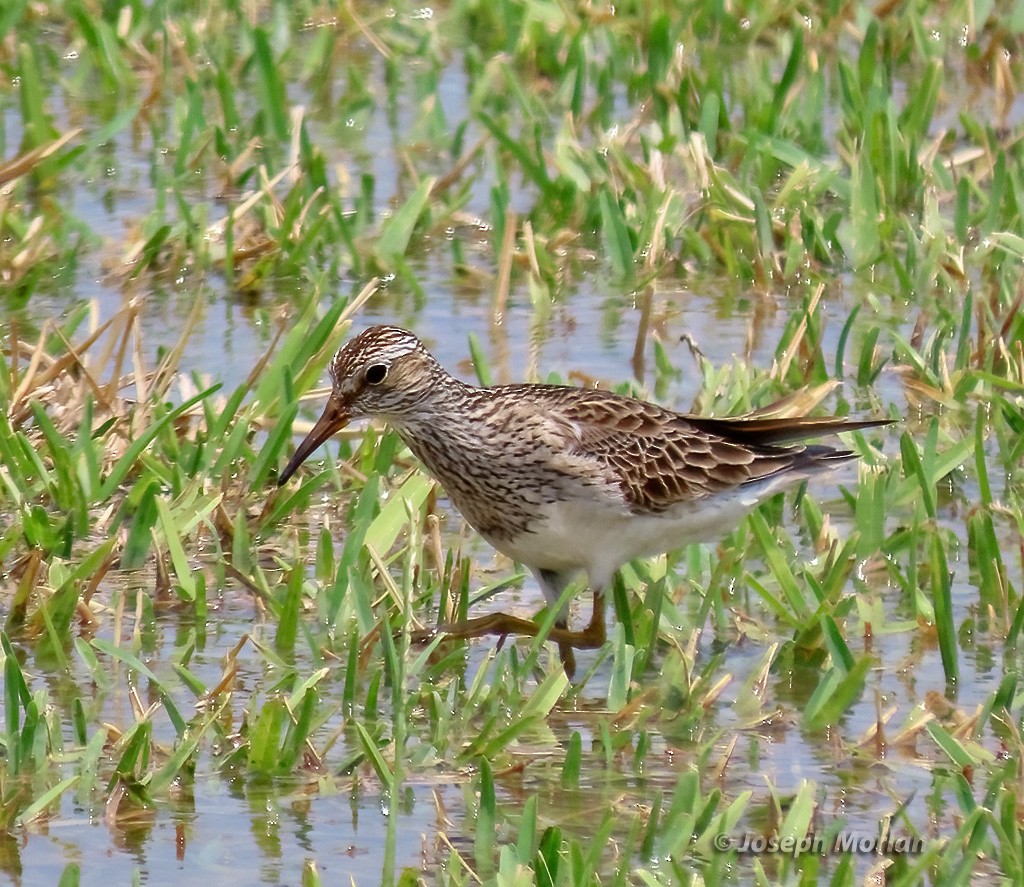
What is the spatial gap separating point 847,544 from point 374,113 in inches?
212

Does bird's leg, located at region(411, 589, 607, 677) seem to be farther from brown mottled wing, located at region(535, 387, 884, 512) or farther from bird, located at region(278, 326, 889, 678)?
brown mottled wing, located at region(535, 387, 884, 512)

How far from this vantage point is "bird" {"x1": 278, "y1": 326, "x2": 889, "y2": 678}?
603 centimetres

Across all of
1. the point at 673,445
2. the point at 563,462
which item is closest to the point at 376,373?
the point at 563,462

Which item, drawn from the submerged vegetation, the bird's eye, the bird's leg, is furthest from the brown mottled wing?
the bird's eye

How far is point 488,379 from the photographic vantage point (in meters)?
7.56

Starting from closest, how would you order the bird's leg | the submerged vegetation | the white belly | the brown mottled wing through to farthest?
1. the submerged vegetation
2. the bird's leg
3. the white belly
4. the brown mottled wing

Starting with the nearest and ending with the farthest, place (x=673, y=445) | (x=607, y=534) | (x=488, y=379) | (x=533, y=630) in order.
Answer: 1. (x=533, y=630)
2. (x=607, y=534)
3. (x=673, y=445)
4. (x=488, y=379)

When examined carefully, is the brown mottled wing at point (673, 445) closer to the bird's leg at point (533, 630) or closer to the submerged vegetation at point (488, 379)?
the submerged vegetation at point (488, 379)

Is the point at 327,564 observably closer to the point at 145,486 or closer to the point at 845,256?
the point at 145,486

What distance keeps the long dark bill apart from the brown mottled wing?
592 millimetres

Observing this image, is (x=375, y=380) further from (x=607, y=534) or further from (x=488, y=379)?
(x=488, y=379)

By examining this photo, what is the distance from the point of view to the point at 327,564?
20.2 ft

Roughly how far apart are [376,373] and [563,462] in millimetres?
611

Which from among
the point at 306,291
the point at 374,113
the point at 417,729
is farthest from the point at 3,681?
the point at 374,113
